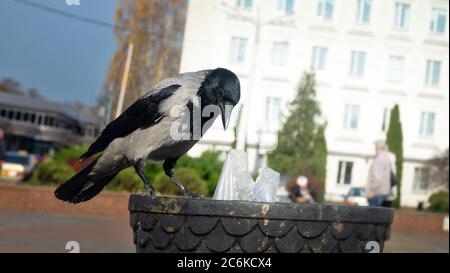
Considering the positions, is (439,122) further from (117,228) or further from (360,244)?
(360,244)

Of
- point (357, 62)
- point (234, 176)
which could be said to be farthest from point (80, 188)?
point (357, 62)

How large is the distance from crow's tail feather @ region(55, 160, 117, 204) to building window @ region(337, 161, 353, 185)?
27696 millimetres

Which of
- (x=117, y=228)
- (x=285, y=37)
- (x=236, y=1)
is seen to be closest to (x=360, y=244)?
(x=117, y=228)

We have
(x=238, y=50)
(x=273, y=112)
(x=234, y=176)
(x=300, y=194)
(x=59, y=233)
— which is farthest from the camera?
(x=273, y=112)

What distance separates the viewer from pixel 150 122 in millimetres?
2146

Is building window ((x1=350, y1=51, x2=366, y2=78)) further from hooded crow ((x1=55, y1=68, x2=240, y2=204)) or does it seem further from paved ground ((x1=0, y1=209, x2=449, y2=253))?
hooded crow ((x1=55, y1=68, x2=240, y2=204))

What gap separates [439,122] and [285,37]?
960cm

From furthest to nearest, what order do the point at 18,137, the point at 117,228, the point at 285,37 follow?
the point at 18,137 → the point at 285,37 → the point at 117,228

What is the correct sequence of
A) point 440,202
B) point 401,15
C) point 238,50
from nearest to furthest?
point 440,202
point 238,50
point 401,15

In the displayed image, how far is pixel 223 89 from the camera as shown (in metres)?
1.97

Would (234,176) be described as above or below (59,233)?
above

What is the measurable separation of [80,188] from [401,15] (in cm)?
2863

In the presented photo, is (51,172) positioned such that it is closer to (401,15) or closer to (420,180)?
(401,15)
